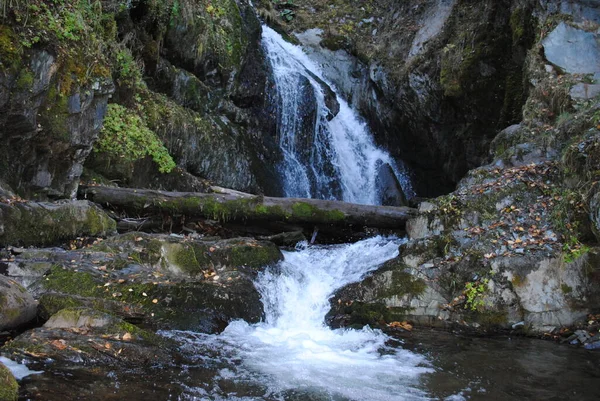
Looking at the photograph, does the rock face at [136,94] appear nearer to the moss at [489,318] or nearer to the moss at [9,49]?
the moss at [9,49]

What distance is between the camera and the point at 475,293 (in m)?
6.64

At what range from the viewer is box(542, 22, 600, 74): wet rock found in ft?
31.5

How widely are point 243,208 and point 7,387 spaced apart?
242 inches

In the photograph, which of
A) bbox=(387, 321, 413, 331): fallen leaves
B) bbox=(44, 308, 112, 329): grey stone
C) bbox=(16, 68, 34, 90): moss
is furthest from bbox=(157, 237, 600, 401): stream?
bbox=(16, 68, 34, 90): moss

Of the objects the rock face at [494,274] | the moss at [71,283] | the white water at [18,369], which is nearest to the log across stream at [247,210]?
the rock face at [494,274]

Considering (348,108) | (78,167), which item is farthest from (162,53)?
(348,108)

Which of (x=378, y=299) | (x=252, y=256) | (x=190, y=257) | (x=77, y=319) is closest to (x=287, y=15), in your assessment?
(x=252, y=256)

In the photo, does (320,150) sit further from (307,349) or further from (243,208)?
(307,349)

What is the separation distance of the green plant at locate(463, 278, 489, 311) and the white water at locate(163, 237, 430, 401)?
1.38 m

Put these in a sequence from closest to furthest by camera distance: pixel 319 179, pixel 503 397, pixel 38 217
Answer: pixel 503 397 → pixel 38 217 → pixel 319 179

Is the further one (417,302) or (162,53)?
(162,53)

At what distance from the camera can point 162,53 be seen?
1251 centimetres

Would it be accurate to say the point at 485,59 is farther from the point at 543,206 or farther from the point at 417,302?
the point at 417,302

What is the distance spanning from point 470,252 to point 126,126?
7388mm
